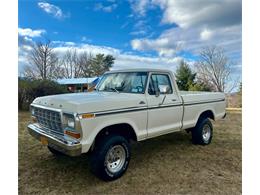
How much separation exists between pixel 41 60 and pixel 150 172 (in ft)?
118

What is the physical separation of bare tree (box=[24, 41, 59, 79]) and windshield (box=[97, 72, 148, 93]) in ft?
108

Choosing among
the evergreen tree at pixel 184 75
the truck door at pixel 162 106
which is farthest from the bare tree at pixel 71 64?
the truck door at pixel 162 106

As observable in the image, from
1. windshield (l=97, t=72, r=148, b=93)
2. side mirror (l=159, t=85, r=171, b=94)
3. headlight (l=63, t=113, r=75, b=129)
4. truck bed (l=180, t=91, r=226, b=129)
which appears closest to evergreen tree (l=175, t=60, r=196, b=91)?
truck bed (l=180, t=91, r=226, b=129)

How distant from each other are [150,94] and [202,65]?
28.3 metres

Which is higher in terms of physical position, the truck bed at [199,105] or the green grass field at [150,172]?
the truck bed at [199,105]

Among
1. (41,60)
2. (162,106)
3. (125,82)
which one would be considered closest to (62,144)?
(125,82)

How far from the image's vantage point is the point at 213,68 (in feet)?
97.7

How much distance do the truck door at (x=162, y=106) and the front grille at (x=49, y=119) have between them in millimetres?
1767

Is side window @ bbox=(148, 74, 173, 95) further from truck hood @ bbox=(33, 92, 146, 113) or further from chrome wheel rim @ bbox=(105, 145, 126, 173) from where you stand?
chrome wheel rim @ bbox=(105, 145, 126, 173)

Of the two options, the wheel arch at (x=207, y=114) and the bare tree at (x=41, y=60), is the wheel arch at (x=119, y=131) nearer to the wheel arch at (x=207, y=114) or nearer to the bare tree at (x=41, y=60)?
the wheel arch at (x=207, y=114)

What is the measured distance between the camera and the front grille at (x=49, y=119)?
11.4 feet

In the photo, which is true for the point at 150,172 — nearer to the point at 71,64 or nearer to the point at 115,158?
the point at 115,158

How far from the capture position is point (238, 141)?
624 cm

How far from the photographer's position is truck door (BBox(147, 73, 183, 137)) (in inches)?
168
